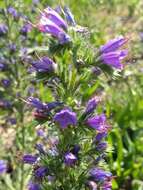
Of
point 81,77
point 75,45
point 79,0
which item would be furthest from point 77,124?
point 79,0

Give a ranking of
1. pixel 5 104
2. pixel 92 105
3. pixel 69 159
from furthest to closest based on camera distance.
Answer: pixel 5 104
pixel 92 105
pixel 69 159

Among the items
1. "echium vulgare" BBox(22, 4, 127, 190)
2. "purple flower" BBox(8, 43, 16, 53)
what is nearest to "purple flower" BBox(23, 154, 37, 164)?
"echium vulgare" BBox(22, 4, 127, 190)

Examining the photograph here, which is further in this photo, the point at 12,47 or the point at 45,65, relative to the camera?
the point at 12,47

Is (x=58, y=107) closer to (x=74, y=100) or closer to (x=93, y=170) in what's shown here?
(x=74, y=100)

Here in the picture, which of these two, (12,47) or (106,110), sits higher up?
(12,47)

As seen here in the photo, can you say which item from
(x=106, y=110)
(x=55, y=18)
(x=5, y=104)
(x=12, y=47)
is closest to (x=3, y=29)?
(x=12, y=47)

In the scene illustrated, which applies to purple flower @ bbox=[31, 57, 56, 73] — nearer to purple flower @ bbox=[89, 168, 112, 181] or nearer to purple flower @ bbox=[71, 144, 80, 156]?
purple flower @ bbox=[71, 144, 80, 156]

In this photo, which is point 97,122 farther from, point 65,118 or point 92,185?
point 92,185
